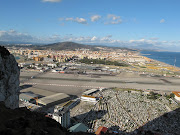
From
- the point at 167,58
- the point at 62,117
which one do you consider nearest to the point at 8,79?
the point at 62,117

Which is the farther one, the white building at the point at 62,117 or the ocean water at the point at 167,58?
the ocean water at the point at 167,58

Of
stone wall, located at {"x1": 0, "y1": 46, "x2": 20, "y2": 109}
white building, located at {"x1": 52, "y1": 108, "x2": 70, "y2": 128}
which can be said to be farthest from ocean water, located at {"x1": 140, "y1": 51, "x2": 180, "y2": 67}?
stone wall, located at {"x1": 0, "y1": 46, "x2": 20, "y2": 109}

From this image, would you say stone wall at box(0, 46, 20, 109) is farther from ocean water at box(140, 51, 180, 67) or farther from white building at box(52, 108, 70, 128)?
ocean water at box(140, 51, 180, 67)

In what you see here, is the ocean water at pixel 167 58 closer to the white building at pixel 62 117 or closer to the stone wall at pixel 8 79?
the white building at pixel 62 117

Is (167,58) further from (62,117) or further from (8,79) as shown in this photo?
(8,79)

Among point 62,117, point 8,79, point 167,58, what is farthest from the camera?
point 167,58

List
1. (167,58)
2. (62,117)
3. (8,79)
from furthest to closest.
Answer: (167,58), (62,117), (8,79)

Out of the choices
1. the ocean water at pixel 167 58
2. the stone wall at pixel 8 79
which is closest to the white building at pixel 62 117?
the stone wall at pixel 8 79

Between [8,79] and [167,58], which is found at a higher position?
[8,79]

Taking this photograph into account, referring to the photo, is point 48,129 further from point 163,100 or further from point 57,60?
point 57,60
